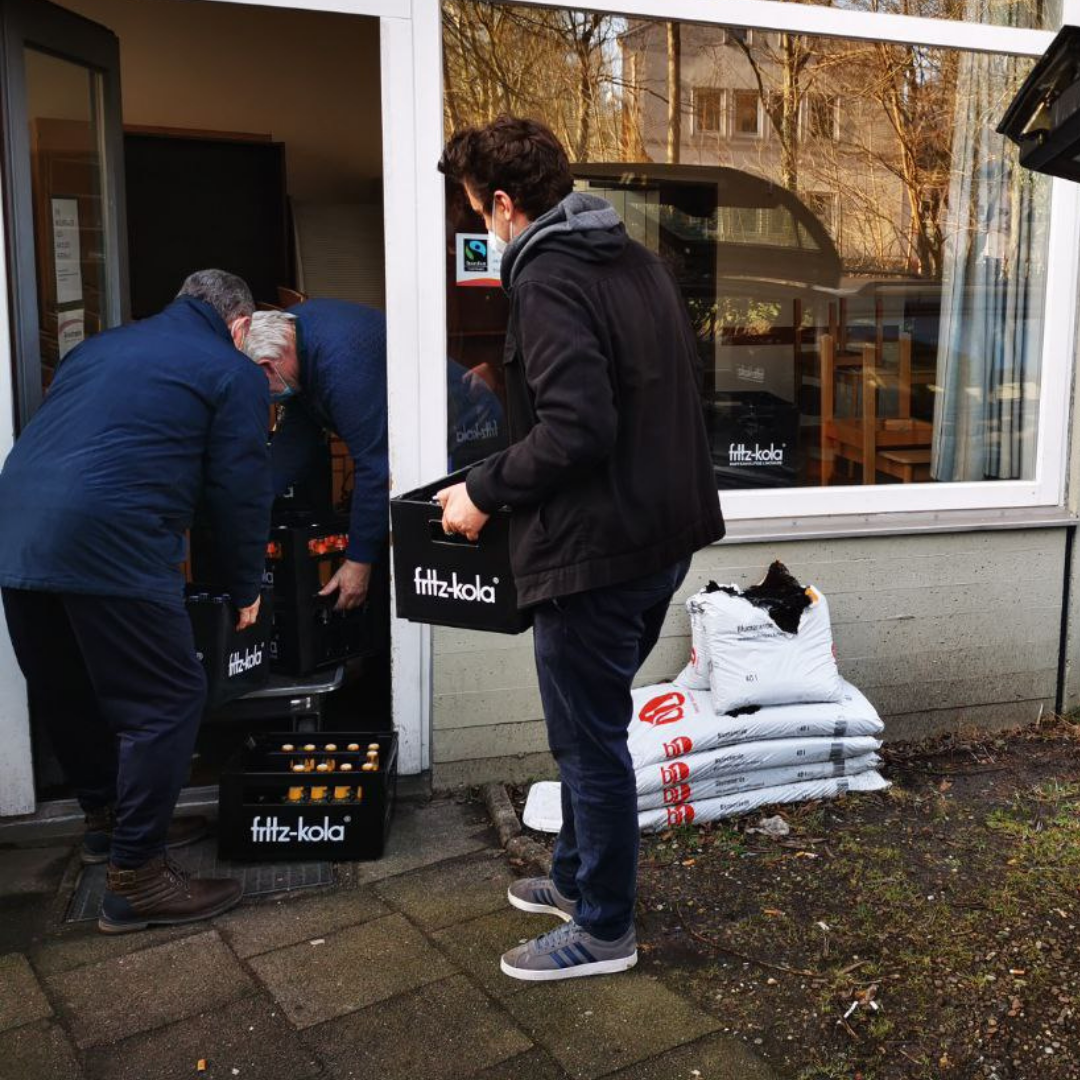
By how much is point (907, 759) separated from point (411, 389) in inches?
87.0

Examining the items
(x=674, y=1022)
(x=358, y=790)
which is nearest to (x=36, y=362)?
(x=358, y=790)

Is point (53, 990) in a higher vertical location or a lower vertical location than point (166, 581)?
lower

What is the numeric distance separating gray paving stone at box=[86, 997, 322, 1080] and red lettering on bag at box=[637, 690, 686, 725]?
1.51 m

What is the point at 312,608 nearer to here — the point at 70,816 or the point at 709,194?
the point at 70,816

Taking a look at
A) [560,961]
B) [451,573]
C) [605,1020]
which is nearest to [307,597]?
[451,573]

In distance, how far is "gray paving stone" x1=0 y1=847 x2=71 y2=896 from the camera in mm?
3625

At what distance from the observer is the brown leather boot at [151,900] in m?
3.34

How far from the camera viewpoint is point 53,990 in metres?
3.09

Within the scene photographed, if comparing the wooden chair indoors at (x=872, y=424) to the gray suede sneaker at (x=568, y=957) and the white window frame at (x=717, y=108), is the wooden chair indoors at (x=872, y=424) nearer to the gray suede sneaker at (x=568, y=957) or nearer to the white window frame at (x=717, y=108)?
the white window frame at (x=717, y=108)

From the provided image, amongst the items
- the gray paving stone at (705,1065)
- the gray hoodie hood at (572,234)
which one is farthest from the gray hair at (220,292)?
the gray paving stone at (705,1065)

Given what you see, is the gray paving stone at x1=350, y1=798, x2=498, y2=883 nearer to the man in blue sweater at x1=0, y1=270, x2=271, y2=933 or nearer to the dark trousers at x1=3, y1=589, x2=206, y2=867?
the man in blue sweater at x1=0, y1=270, x2=271, y2=933

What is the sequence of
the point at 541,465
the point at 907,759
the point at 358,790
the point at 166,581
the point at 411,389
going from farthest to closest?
1. the point at 907,759
2. the point at 411,389
3. the point at 358,790
4. the point at 166,581
5. the point at 541,465

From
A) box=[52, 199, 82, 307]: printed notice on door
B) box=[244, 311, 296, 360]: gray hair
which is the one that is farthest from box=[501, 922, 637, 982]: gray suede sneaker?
box=[52, 199, 82, 307]: printed notice on door

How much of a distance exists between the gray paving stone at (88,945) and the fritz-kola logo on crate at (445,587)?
3.86ft
